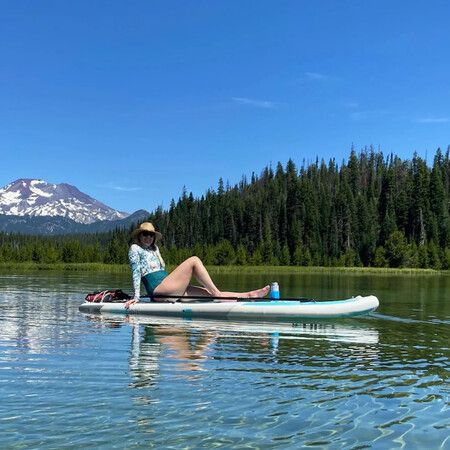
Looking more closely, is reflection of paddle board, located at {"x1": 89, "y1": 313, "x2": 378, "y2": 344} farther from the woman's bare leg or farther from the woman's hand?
the woman's bare leg

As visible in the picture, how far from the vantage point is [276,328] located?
15336mm

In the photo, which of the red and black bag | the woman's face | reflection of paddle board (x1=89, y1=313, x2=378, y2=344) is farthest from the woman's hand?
the woman's face

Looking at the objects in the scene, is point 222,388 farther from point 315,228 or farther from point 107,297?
point 315,228

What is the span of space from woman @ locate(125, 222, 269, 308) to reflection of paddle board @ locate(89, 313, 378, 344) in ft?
2.89

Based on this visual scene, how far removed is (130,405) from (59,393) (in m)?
1.19

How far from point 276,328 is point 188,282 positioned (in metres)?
3.26

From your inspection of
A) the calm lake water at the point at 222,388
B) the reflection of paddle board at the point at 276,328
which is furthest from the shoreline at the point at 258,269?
the calm lake water at the point at 222,388

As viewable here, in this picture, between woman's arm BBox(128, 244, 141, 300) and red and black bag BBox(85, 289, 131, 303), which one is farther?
red and black bag BBox(85, 289, 131, 303)

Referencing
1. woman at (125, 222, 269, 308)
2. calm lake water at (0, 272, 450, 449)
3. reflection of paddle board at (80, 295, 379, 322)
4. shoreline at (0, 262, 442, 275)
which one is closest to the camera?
calm lake water at (0, 272, 450, 449)

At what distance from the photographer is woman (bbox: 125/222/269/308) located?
16688 millimetres

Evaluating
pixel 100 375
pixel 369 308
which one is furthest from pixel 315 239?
pixel 100 375

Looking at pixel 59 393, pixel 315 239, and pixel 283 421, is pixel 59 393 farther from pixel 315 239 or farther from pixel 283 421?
pixel 315 239

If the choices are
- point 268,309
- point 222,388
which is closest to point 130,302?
point 268,309

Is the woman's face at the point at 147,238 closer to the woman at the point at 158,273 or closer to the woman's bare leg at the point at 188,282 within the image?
the woman at the point at 158,273
